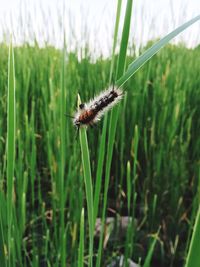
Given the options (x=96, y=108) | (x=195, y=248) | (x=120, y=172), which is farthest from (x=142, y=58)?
(x=120, y=172)

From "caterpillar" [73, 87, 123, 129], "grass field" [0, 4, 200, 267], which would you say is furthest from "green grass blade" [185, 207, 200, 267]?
"grass field" [0, 4, 200, 267]

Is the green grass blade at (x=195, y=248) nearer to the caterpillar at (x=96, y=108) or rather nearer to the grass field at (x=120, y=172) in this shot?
the caterpillar at (x=96, y=108)

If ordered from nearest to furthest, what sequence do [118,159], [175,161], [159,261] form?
1. [159,261]
2. [175,161]
3. [118,159]

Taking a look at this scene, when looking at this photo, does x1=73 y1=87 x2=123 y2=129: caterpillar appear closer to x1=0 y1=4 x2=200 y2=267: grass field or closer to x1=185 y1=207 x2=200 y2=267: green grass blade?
x1=185 y1=207 x2=200 y2=267: green grass blade

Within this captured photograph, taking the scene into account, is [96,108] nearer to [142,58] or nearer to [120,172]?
[142,58]

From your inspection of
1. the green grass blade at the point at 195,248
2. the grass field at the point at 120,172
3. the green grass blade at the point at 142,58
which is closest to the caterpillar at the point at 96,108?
the green grass blade at the point at 142,58

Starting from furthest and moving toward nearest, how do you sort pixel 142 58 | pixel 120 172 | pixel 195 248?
pixel 120 172
pixel 142 58
pixel 195 248

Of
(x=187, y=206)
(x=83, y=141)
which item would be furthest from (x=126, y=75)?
(x=187, y=206)

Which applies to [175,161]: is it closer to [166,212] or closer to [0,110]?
[166,212]
